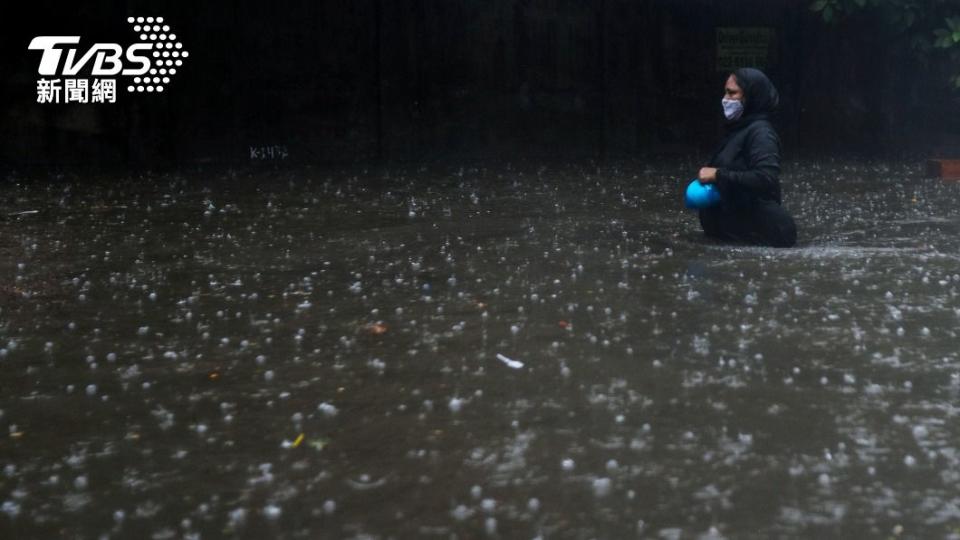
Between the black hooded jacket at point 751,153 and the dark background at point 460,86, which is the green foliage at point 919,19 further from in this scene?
the black hooded jacket at point 751,153

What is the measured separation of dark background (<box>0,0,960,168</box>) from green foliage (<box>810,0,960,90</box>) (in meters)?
0.67

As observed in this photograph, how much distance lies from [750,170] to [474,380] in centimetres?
385

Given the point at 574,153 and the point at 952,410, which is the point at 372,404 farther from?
the point at 574,153

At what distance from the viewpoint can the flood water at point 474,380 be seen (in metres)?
3.76

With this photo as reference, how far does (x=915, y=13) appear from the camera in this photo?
14656mm

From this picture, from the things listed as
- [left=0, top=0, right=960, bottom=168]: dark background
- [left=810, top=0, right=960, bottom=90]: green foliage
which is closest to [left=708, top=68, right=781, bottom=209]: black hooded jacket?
[left=810, top=0, right=960, bottom=90]: green foliage

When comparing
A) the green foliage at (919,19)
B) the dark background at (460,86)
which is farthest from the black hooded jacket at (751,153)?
the dark background at (460,86)

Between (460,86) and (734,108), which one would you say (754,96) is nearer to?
(734,108)

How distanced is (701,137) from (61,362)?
432 inches

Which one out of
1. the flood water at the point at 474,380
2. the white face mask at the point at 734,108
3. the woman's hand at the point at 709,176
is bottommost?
the flood water at the point at 474,380

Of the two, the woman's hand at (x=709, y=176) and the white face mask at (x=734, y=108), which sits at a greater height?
the white face mask at (x=734, y=108)

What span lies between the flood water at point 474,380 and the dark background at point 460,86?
4.53 metres

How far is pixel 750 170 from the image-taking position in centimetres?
845

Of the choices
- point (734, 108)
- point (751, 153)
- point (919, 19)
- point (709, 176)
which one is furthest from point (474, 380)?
point (919, 19)
